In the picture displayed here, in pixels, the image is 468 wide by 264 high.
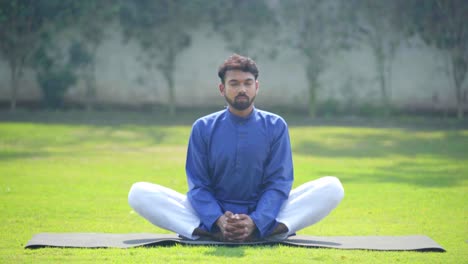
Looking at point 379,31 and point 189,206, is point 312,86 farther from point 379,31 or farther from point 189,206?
point 189,206

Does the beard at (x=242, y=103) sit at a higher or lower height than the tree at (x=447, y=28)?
lower

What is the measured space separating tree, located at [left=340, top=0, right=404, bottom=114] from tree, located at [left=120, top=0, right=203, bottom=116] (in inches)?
160

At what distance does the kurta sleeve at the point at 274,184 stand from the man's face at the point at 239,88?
1.13ft

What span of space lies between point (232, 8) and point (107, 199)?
13500 millimetres

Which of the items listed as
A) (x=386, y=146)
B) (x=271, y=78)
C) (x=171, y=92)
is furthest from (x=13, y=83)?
(x=386, y=146)

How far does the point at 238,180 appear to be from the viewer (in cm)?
607

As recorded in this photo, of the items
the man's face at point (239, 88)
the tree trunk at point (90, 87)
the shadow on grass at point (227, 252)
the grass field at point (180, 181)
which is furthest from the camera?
the tree trunk at point (90, 87)

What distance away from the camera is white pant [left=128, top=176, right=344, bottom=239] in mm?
6016

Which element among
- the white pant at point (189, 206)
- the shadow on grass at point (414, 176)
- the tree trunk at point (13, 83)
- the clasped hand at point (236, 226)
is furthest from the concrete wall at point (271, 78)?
the clasped hand at point (236, 226)

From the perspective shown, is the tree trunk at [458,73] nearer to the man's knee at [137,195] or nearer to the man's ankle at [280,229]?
the man's ankle at [280,229]

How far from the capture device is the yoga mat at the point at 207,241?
570 centimetres

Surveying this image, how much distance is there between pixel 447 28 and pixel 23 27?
10848 mm

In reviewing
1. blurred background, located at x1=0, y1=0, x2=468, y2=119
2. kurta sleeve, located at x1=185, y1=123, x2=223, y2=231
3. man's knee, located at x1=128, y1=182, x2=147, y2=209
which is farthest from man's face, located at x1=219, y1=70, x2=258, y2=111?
blurred background, located at x1=0, y1=0, x2=468, y2=119

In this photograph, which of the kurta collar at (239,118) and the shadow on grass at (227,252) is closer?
the shadow on grass at (227,252)
